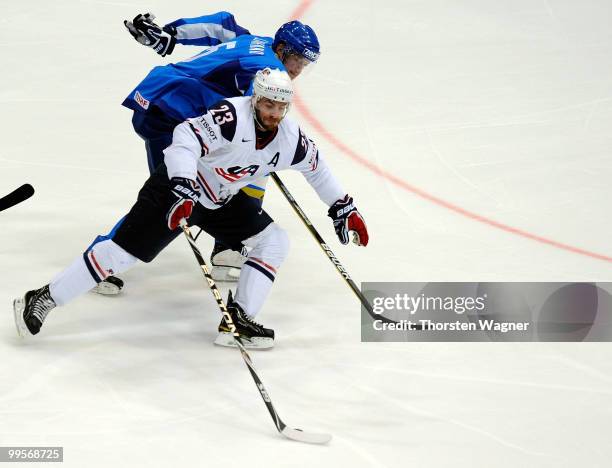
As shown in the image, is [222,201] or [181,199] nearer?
[181,199]

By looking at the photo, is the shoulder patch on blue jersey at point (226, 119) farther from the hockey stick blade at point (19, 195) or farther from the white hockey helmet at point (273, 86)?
the hockey stick blade at point (19, 195)

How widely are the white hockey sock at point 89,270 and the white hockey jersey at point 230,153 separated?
14.6 inches

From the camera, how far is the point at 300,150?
361cm

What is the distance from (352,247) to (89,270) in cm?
162

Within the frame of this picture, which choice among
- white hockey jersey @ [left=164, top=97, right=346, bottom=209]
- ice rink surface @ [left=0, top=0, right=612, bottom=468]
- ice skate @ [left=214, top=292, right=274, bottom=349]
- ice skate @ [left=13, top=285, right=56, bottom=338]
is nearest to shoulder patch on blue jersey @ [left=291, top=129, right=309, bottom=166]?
white hockey jersey @ [left=164, top=97, right=346, bottom=209]

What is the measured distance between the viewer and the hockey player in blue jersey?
3.93 meters

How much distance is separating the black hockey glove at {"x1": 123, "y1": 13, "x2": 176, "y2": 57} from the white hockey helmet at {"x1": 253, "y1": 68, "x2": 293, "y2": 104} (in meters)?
1.07

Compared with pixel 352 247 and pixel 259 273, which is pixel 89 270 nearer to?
pixel 259 273

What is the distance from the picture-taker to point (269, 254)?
146 inches

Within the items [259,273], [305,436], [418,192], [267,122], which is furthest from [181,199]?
[418,192]

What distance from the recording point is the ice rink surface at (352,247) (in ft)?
10.0

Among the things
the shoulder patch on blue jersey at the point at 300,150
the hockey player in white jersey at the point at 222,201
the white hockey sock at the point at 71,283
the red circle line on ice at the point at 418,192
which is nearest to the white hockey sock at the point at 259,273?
the hockey player in white jersey at the point at 222,201

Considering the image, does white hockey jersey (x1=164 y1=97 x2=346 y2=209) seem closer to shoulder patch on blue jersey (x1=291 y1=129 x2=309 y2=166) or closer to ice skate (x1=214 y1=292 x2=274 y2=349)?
shoulder patch on blue jersey (x1=291 y1=129 x2=309 y2=166)

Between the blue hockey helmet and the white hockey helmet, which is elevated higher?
the blue hockey helmet
